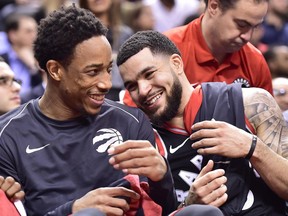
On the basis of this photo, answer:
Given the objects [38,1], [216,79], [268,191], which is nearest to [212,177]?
[268,191]

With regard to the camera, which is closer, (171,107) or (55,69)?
(55,69)

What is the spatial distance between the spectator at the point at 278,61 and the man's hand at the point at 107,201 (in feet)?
9.67

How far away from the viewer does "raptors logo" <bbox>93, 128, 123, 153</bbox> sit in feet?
10.7

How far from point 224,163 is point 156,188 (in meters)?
0.43

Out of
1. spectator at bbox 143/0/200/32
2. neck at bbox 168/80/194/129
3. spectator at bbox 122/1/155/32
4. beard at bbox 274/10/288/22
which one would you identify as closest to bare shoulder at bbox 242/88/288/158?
neck at bbox 168/80/194/129

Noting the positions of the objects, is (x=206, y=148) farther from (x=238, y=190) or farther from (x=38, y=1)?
(x=38, y=1)

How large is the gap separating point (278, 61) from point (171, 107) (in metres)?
2.55

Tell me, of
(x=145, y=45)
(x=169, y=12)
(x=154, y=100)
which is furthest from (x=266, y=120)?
(x=169, y=12)

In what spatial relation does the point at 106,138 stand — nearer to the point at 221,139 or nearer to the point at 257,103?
the point at 221,139

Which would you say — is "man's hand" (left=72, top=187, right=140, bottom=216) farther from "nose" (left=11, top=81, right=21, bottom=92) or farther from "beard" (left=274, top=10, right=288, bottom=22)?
"beard" (left=274, top=10, right=288, bottom=22)

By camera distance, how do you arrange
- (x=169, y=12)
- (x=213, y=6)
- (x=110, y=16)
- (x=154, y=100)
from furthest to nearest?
(x=169, y=12) → (x=110, y=16) → (x=213, y=6) → (x=154, y=100)

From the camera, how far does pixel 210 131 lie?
3.23 m

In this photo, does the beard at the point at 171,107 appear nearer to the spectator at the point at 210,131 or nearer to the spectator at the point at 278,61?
the spectator at the point at 210,131

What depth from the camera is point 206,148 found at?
3225 mm
